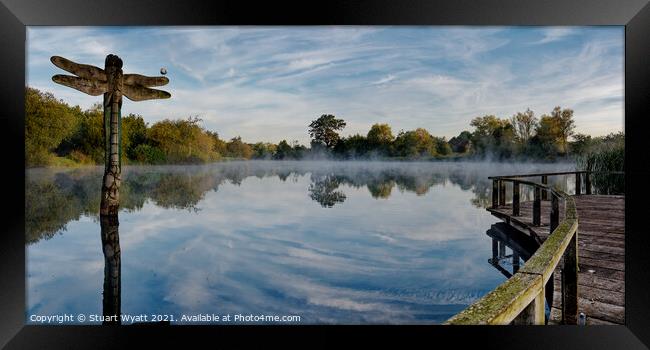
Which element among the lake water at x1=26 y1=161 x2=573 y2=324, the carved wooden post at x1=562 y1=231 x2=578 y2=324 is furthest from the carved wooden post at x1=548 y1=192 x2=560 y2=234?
the carved wooden post at x1=562 y1=231 x2=578 y2=324

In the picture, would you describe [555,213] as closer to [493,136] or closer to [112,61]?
[493,136]

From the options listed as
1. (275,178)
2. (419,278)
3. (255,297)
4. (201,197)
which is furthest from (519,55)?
(275,178)

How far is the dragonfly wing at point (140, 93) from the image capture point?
14.6 feet

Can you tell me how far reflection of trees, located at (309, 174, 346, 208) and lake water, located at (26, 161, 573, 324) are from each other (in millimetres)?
331

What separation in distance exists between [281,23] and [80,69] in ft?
9.72

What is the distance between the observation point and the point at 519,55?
4535 millimetres

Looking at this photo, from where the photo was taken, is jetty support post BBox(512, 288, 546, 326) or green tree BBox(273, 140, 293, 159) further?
green tree BBox(273, 140, 293, 159)

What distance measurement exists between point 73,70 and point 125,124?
1.95m

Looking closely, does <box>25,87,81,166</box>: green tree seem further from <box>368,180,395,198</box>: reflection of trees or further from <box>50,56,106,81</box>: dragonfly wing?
<box>368,180,395,198</box>: reflection of trees

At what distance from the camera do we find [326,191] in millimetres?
11430

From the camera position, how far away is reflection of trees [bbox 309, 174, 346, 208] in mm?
9922

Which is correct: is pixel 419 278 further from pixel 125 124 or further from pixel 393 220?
pixel 125 124

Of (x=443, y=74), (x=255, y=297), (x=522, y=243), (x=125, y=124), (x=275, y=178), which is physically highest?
(x=443, y=74)

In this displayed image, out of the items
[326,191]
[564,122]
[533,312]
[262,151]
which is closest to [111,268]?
[262,151]
